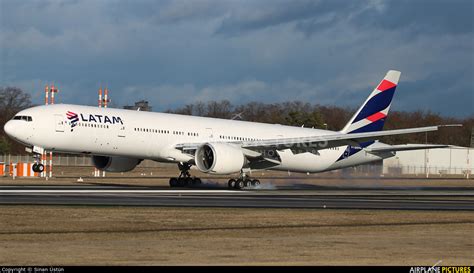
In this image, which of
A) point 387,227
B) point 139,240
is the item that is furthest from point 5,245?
point 387,227

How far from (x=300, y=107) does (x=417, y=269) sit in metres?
154

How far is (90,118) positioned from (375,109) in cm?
2092

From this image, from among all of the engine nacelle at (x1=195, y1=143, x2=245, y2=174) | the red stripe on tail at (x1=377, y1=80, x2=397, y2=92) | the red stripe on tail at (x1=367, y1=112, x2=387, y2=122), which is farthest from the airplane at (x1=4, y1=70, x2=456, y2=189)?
the red stripe on tail at (x1=377, y1=80, x2=397, y2=92)

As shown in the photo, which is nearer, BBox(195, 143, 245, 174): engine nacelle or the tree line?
BBox(195, 143, 245, 174): engine nacelle

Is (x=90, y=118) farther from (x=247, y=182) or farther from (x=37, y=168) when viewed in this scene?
(x=247, y=182)

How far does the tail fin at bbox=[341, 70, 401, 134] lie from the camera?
5525 centimetres

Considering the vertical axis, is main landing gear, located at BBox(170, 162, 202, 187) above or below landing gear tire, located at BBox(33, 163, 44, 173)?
below

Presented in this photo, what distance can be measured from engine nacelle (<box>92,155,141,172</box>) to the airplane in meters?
0.04

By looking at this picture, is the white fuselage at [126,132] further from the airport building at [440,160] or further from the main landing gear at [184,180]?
the airport building at [440,160]

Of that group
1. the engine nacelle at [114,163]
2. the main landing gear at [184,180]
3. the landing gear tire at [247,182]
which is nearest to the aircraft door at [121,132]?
the engine nacelle at [114,163]

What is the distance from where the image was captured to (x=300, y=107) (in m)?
167

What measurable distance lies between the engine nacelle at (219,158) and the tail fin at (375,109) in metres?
12.2

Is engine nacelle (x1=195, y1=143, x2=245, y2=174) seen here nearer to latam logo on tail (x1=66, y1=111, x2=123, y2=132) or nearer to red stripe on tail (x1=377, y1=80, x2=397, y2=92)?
latam logo on tail (x1=66, y1=111, x2=123, y2=132)

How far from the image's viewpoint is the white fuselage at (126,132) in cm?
4350
